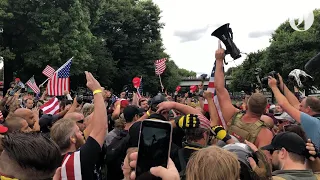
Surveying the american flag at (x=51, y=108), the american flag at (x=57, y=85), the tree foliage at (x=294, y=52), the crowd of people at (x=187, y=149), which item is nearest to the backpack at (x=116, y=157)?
the crowd of people at (x=187, y=149)

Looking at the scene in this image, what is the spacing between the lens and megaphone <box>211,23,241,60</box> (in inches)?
187

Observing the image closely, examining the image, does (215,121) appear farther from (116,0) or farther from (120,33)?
(116,0)

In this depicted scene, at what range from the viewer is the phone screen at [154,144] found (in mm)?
2088

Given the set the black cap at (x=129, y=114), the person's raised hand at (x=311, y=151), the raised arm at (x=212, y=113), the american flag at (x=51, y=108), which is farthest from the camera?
the american flag at (x=51, y=108)

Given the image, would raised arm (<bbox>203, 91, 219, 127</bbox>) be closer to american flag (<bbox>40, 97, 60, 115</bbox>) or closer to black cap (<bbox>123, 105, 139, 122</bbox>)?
black cap (<bbox>123, 105, 139, 122</bbox>)

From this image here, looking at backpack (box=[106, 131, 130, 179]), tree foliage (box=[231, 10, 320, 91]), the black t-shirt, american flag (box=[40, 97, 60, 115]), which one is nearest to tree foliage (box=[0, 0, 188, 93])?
tree foliage (box=[231, 10, 320, 91])

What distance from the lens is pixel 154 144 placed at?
6.90 feet

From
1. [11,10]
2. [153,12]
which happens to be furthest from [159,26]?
[11,10]

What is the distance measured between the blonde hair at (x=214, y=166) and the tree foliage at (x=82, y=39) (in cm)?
2629

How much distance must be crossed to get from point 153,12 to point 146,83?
30.4ft

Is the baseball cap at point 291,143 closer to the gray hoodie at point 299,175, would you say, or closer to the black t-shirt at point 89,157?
the gray hoodie at point 299,175

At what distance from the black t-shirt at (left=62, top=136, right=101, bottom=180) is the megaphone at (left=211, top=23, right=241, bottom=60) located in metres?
2.46

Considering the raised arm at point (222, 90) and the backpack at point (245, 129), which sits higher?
the raised arm at point (222, 90)

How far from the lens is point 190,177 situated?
2.12 m
